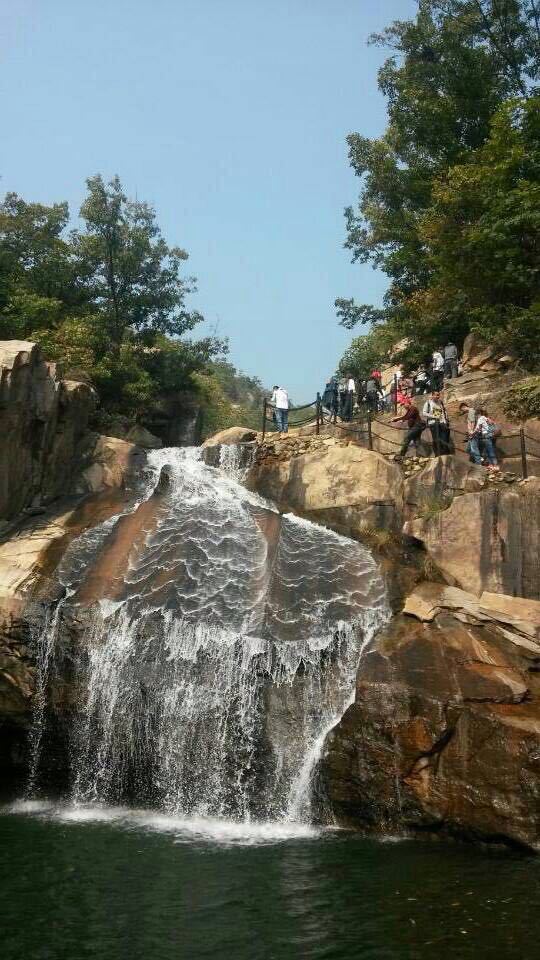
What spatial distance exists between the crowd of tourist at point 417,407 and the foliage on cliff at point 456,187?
2.00m

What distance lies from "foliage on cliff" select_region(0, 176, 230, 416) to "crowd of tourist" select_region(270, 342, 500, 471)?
9111mm

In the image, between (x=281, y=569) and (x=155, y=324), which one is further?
(x=155, y=324)

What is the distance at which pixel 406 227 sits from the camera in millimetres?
33656

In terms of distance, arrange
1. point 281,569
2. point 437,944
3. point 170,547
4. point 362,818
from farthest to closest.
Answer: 1. point 170,547
2. point 281,569
3. point 362,818
4. point 437,944

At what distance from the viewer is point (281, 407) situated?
25078 millimetres

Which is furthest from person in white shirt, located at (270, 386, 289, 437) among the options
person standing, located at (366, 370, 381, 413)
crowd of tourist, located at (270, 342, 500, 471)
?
person standing, located at (366, 370, 381, 413)

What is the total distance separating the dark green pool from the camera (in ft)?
26.8

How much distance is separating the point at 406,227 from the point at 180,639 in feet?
80.2

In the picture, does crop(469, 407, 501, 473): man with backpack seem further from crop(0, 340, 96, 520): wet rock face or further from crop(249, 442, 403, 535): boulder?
crop(0, 340, 96, 520): wet rock face

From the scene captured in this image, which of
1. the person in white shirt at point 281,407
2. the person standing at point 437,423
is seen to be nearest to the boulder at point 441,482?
the person standing at point 437,423

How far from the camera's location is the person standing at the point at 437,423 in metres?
19.8

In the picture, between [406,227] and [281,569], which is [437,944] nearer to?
[281,569]

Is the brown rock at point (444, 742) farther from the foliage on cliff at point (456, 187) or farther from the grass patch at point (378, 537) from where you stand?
the foliage on cliff at point (456, 187)

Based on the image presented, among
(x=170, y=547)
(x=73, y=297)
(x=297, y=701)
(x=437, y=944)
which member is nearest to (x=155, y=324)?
(x=73, y=297)
